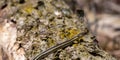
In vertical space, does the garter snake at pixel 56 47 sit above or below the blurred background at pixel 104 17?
above

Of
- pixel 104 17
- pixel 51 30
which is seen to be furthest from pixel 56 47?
pixel 104 17

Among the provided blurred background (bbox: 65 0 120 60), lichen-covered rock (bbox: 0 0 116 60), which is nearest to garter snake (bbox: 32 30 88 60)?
lichen-covered rock (bbox: 0 0 116 60)

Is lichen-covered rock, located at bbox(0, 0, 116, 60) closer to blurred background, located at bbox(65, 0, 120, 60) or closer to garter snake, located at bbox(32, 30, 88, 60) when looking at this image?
garter snake, located at bbox(32, 30, 88, 60)

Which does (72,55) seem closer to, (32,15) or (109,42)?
(32,15)

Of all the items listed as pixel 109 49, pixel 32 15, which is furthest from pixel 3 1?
pixel 109 49

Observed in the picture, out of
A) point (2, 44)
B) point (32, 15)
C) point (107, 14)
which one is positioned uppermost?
point (32, 15)

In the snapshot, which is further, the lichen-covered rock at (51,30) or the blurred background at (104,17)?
the blurred background at (104,17)

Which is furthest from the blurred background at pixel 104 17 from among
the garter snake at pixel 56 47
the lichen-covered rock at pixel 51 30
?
the garter snake at pixel 56 47

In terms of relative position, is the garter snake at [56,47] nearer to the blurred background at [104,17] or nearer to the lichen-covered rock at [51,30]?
the lichen-covered rock at [51,30]
